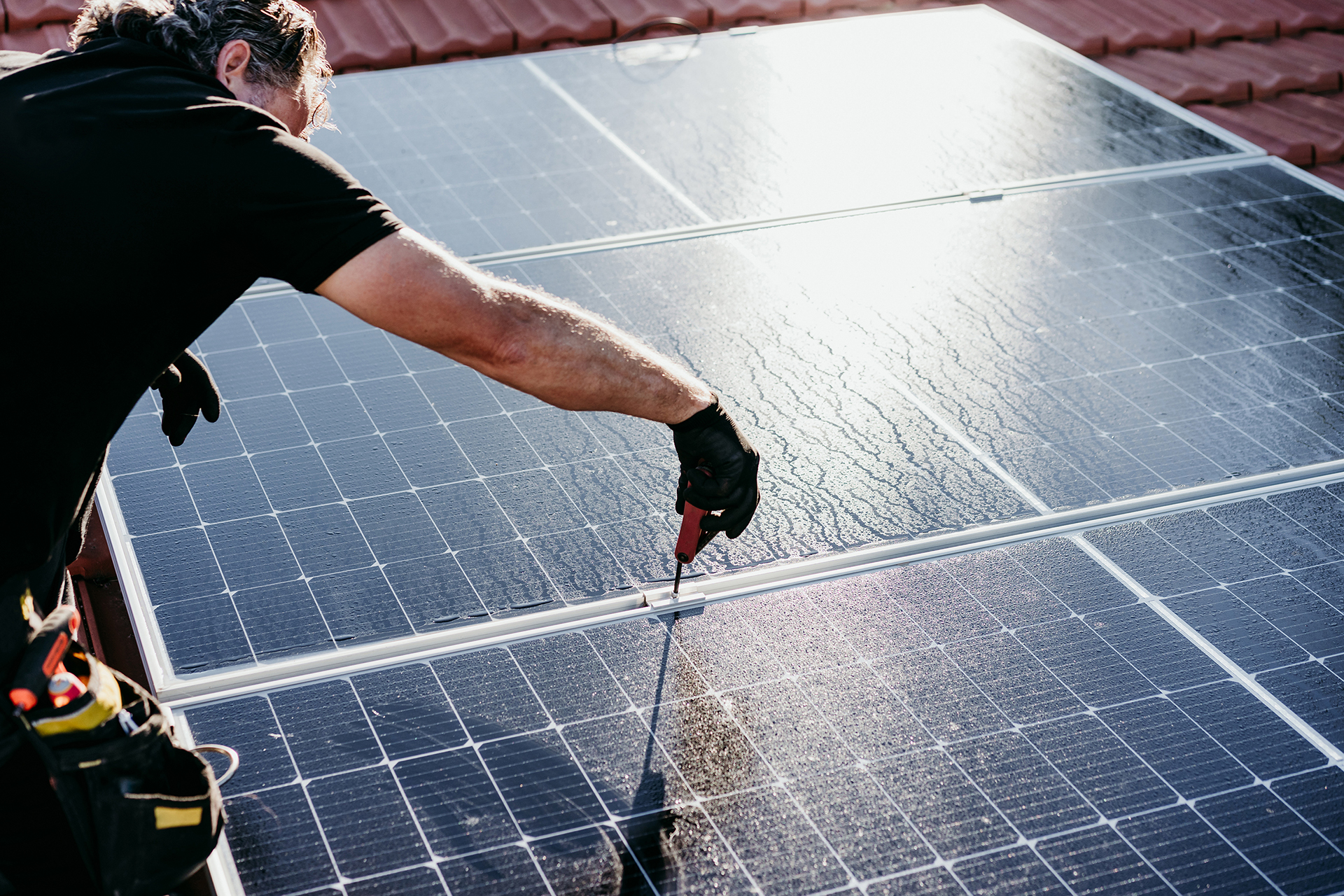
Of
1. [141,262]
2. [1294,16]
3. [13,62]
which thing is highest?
[13,62]

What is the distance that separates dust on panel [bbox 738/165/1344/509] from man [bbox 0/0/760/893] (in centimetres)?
162

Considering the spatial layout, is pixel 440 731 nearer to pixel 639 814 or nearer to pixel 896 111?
pixel 639 814

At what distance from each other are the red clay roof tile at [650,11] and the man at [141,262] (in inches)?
179

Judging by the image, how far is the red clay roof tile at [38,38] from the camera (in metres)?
5.70

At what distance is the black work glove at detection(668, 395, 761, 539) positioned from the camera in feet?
8.02

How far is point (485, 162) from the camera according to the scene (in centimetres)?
465

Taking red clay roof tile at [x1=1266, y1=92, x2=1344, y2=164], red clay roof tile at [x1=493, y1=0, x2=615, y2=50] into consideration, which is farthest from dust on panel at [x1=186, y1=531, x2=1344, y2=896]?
red clay roof tile at [x1=493, y1=0, x2=615, y2=50]

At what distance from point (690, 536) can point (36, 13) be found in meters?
4.66

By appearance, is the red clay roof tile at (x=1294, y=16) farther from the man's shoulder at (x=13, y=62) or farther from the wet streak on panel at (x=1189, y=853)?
the man's shoulder at (x=13, y=62)

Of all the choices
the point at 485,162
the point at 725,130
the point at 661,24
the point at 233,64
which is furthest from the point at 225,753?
the point at 661,24

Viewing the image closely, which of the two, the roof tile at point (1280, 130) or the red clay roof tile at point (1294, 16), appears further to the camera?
the red clay roof tile at point (1294, 16)

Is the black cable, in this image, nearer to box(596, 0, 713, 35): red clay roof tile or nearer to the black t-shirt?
box(596, 0, 713, 35): red clay roof tile

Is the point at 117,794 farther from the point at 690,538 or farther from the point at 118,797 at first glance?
the point at 690,538

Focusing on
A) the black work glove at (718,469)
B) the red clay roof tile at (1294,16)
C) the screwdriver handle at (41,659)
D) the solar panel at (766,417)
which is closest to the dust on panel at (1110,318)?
the solar panel at (766,417)
